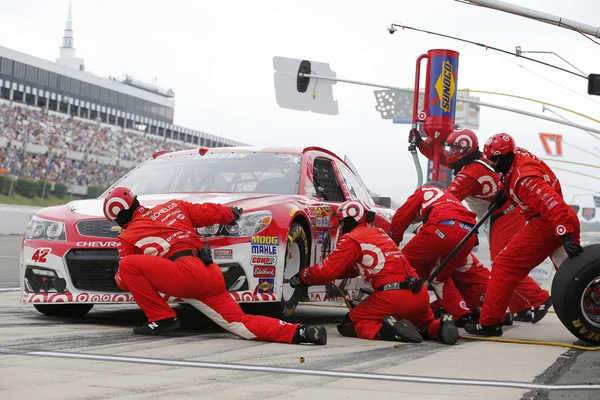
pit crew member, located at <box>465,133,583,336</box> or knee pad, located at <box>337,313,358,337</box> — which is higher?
pit crew member, located at <box>465,133,583,336</box>

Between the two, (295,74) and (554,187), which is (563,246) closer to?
(554,187)

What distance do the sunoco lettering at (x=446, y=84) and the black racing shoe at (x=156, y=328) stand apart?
659 cm

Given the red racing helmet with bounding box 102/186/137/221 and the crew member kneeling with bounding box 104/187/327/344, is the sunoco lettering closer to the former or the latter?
the crew member kneeling with bounding box 104/187/327/344

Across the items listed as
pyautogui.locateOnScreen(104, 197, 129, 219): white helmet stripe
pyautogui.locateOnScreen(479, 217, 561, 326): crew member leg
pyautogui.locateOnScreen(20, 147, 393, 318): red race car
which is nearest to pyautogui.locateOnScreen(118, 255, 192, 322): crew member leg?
pyautogui.locateOnScreen(20, 147, 393, 318): red race car

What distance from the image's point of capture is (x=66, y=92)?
58.3 metres

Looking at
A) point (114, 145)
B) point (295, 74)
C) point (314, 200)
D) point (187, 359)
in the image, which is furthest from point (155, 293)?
point (114, 145)

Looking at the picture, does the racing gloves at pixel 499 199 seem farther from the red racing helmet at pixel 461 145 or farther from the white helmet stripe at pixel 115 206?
the white helmet stripe at pixel 115 206

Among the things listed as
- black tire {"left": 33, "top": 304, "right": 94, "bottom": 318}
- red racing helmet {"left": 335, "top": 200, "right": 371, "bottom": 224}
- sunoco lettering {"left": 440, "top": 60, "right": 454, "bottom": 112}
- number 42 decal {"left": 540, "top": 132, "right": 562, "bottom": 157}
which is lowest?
black tire {"left": 33, "top": 304, "right": 94, "bottom": 318}

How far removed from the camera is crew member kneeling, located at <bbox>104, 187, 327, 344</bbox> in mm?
6352

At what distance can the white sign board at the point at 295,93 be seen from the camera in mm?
18062

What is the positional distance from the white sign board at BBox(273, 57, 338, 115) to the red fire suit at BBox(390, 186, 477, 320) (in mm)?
9669

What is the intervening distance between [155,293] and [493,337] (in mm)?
2954

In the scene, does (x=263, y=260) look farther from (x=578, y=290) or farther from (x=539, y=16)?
(x=539, y=16)

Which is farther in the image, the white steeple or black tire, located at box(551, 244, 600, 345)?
the white steeple
